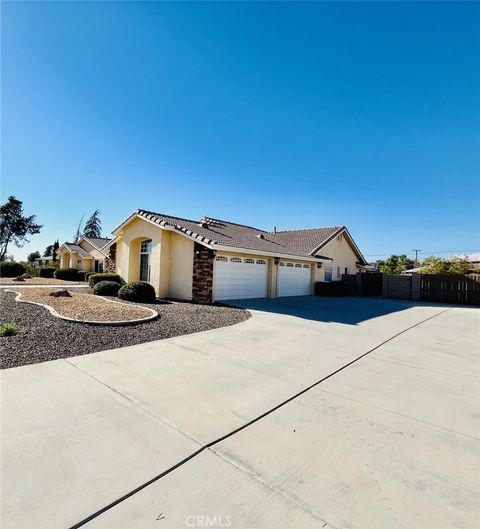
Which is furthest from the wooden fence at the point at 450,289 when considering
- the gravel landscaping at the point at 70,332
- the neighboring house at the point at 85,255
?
the neighboring house at the point at 85,255

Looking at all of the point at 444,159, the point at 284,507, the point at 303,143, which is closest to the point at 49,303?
the point at 284,507

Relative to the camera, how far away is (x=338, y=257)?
24203 mm

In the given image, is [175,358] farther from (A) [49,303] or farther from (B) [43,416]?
(A) [49,303]

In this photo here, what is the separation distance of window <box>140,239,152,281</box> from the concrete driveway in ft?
35.1

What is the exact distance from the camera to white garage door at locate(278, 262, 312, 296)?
1702cm

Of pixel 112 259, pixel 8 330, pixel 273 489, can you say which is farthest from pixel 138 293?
pixel 273 489

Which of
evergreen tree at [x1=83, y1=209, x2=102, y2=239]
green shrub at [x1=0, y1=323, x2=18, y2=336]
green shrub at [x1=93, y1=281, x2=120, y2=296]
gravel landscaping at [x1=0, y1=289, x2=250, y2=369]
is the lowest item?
gravel landscaping at [x1=0, y1=289, x2=250, y2=369]

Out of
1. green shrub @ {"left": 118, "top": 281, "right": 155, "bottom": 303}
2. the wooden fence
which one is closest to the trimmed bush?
the wooden fence

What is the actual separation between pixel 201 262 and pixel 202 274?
56 centimetres

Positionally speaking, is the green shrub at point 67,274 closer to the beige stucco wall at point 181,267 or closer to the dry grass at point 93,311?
the beige stucco wall at point 181,267

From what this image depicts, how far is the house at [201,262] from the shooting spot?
1299 cm

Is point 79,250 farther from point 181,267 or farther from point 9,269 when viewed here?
point 181,267

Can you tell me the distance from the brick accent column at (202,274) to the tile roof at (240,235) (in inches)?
24.4

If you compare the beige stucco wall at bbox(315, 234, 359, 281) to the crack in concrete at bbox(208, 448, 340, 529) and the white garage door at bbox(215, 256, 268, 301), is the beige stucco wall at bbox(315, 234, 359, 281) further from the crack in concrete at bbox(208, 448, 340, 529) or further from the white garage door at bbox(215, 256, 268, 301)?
the crack in concrete at bbox(208, 448, 340, 529)
